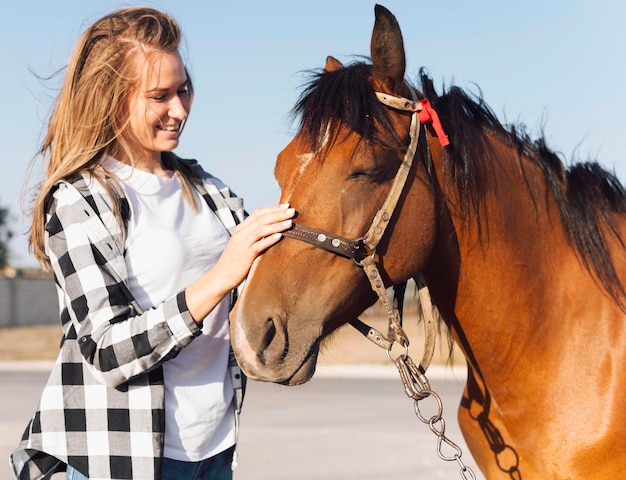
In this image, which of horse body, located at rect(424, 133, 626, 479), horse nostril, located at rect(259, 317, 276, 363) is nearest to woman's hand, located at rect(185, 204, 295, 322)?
horse nostril, located at rect(259, 317, 276, 363)

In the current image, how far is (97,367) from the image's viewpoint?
2104 mm

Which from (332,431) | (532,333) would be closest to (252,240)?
(532,333)

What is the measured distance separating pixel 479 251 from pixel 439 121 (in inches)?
17.9

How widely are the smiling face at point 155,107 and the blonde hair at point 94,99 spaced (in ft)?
0.09

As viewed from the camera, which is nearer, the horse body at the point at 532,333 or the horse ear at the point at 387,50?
the horse ear at the point at 387,50

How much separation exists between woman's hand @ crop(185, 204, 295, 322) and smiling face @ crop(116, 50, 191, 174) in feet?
1.66

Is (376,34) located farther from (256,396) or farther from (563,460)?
(256,396)

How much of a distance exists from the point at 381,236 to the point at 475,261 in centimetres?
45

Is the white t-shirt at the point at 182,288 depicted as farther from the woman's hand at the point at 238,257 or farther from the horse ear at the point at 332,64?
the horse ear at the point at 332,64

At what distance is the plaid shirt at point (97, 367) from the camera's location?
209 cm

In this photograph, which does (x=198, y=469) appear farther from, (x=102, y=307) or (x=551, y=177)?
(x=551, y=177)

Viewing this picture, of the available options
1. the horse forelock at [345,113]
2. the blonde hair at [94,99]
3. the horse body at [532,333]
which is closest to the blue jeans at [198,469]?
the blonde hair at [94,99]

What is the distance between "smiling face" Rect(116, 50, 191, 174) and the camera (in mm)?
2363

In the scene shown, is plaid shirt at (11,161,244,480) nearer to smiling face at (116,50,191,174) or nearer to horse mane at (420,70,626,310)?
smiling face at (116,50,191,174)
